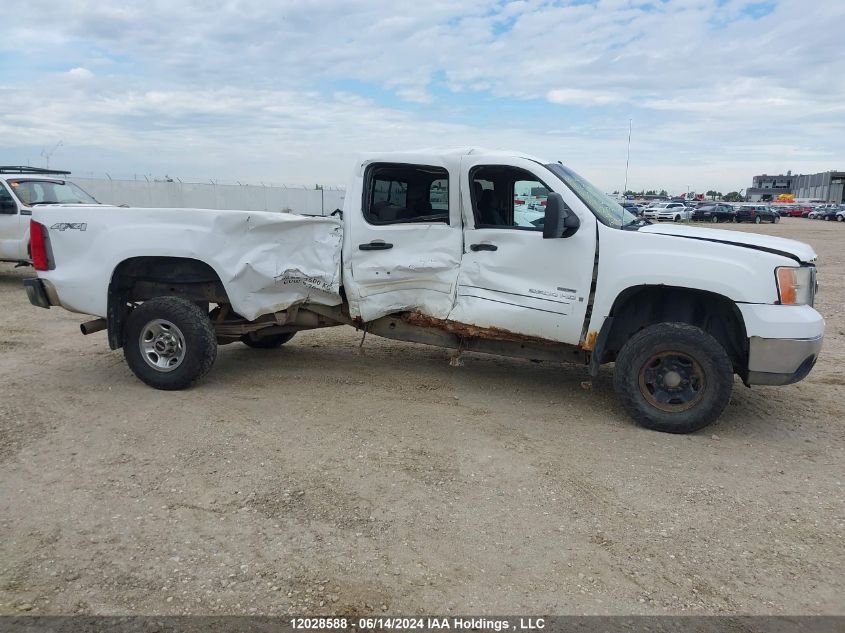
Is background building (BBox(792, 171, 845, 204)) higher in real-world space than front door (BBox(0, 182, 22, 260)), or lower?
higher

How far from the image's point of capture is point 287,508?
3.91 m

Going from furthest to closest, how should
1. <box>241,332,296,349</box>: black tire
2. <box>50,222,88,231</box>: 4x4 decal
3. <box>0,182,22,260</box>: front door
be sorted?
<box>0,182,22,260</box>: front door
<box>241,332,296,349</box>: black tire
<box>50,222,88,231</box>: 4x4 decal

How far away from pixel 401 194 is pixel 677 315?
249cm

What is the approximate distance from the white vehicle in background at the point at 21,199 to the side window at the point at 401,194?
717 cm

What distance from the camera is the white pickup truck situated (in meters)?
4.93

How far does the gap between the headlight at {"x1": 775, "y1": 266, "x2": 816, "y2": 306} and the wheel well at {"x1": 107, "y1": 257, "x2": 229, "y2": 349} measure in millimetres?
4410

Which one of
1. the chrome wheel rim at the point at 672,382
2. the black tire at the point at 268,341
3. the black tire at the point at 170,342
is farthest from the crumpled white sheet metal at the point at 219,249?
the chrome wheel rim at the point at 672,382

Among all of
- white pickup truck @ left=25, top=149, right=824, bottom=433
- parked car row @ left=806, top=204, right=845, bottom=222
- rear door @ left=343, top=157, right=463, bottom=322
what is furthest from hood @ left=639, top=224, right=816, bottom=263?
parked car row @ left=806, top=204, right=845, bottom=222

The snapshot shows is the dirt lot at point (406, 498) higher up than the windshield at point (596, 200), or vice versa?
the windshield at point (596, 200)

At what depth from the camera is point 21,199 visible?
11836mm

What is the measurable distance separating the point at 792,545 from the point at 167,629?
10.1 feet

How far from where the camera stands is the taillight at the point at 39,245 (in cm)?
605

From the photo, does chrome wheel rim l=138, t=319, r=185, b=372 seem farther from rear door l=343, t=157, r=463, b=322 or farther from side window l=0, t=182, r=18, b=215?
side window l=0, t=182, r=18, b=215

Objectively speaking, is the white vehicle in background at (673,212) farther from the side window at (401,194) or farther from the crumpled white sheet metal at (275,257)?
the crumpled white sheet metal at (275,257)
